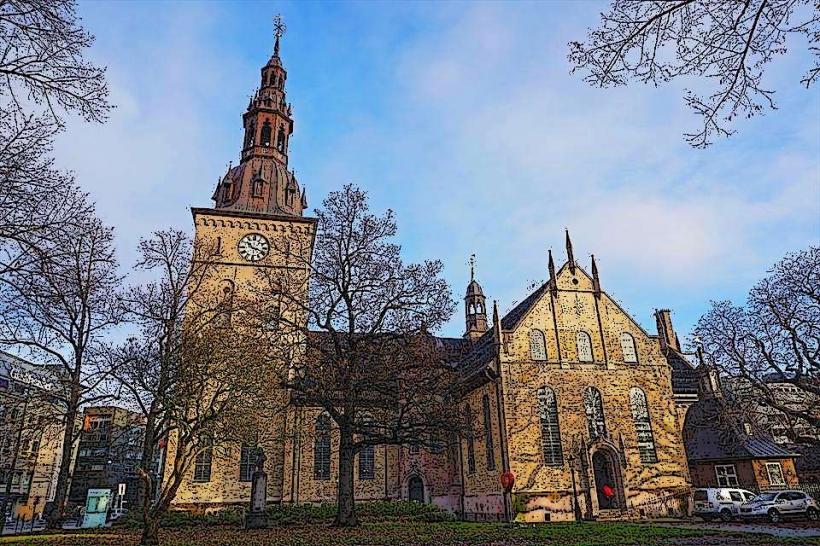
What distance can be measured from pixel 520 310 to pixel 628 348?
266 inches

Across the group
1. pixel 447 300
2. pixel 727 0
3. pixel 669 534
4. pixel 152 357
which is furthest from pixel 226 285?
pixel 727 0

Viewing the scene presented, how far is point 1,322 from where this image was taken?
32.5 feet

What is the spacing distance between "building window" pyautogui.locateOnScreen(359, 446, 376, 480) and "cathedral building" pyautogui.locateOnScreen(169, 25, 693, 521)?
61 millimetres

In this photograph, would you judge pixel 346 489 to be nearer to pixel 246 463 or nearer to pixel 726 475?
pixel 246 463

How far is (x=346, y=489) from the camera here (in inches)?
810

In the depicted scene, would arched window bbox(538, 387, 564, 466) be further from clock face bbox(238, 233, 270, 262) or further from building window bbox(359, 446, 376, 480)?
clock face bbox(238, 233, 270, 262)

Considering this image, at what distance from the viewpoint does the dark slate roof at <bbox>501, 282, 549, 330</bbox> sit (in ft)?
104

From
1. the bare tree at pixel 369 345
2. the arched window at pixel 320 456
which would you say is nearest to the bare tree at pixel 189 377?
the bare tree at pixel 369 345

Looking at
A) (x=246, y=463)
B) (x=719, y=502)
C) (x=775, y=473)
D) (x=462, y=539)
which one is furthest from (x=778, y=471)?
(x=246, y=463)

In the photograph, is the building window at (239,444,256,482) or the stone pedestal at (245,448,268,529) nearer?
the stone pedestal at (245,448,268,529)

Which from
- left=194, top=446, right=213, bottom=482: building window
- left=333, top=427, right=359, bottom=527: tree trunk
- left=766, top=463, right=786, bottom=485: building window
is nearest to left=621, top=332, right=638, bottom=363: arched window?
left=766, top=463, right=786, bottom=485: building window

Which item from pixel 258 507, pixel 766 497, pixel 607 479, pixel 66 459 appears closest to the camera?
pixel 66 459

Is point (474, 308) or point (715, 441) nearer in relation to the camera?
point (715, 441)

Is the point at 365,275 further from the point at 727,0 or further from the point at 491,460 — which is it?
the point at 727,0
